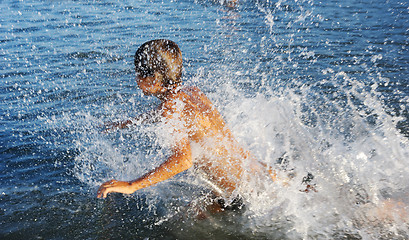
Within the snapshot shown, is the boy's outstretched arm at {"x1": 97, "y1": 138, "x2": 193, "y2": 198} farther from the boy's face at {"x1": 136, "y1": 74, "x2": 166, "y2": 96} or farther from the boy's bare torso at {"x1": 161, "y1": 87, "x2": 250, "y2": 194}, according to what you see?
the boy's face at {"x1": 136, "y1": 74, "x2": 166, "y2": 96}

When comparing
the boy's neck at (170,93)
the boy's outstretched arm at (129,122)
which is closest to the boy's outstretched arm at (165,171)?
the boy's neck at (170,93)

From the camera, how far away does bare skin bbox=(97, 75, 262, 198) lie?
2953 mm

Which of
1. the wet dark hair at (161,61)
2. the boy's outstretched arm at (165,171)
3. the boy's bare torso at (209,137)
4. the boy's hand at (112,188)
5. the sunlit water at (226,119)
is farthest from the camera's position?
the sunlit water at (226,119)

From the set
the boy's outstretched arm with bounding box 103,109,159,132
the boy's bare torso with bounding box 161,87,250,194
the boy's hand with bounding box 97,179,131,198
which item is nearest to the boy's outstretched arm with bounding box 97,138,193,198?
the boy's hand with bounding box 97,179,131,198

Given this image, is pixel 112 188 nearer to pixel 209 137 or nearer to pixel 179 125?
pixel 179 125

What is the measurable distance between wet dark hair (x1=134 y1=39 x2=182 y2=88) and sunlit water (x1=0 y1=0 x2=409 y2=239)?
56cm

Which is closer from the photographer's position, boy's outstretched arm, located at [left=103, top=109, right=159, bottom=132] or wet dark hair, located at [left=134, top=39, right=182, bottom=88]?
wet dark hair, located at [left=134, top=39, right=182, bottom=88]

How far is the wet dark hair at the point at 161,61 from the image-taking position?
3.06m

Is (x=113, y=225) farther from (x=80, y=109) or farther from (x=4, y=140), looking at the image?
(x=80, y=109)

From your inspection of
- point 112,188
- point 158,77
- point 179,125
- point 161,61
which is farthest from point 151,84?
point 112,188

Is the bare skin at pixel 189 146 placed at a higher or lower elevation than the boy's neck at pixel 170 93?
lower

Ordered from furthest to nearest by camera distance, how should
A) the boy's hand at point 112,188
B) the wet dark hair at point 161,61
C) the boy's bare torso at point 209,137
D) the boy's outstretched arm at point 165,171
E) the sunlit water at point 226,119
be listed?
the sunlit water at point 226,119 < the boy's bare torso at point 209,137 < the wet dark hair at point 161,61 < the boy's outstretched arm at point 165,171 < the boy's hand at point 112,188

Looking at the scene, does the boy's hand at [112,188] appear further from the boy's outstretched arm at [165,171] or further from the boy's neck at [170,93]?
the boy's neck at [170,93]

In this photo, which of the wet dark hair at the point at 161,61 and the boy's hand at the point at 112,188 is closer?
the boy's hand at the point at 112,188
